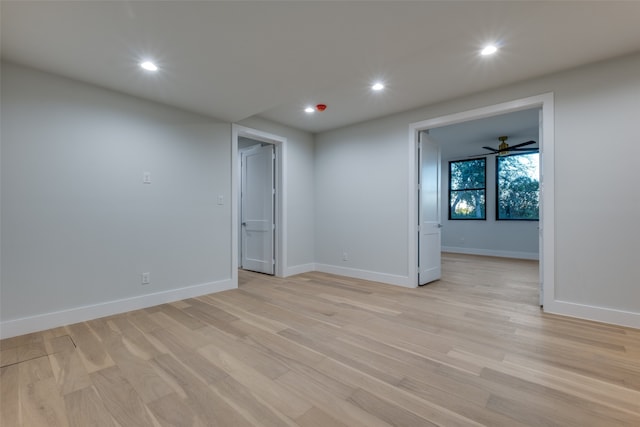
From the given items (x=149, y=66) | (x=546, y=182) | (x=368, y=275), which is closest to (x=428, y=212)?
(x=368, y=275)

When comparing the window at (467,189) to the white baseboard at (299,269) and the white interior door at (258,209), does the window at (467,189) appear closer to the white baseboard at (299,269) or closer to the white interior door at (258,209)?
the white baseboard at (299,269)

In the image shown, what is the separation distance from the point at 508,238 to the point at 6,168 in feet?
28.8

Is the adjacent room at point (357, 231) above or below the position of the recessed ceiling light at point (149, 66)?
below

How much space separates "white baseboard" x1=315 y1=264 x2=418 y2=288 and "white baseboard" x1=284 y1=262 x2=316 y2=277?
10cm

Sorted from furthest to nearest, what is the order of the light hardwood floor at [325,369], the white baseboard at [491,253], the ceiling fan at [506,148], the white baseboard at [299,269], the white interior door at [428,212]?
the white baseboard at [491,253] → the ceiling fan at [506,148] → the white baseboard at [299,269] → the white interior door at [428,212] → the light hardwood floor at [325,369]

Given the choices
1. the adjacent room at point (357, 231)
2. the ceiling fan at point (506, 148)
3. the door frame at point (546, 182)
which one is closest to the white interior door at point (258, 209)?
the adjacent room at point (357, 231)

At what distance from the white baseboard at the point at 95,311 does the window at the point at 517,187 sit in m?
7.02

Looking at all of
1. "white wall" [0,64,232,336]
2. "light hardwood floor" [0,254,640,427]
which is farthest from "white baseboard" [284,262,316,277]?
"light hardwood floor" [0,254,640,427]

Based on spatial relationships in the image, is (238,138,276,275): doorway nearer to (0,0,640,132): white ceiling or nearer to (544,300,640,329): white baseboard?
(0,0,640,132): white ceiling

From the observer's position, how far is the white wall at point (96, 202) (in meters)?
2.51

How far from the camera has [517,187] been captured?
700 cm

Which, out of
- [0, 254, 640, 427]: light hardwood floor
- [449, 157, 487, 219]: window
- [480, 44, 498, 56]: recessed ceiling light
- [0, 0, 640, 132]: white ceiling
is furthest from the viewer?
[449, 157, 487, 219]: window

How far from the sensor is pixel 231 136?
13.5ft

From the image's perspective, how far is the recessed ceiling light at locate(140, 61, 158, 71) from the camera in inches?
99.4
